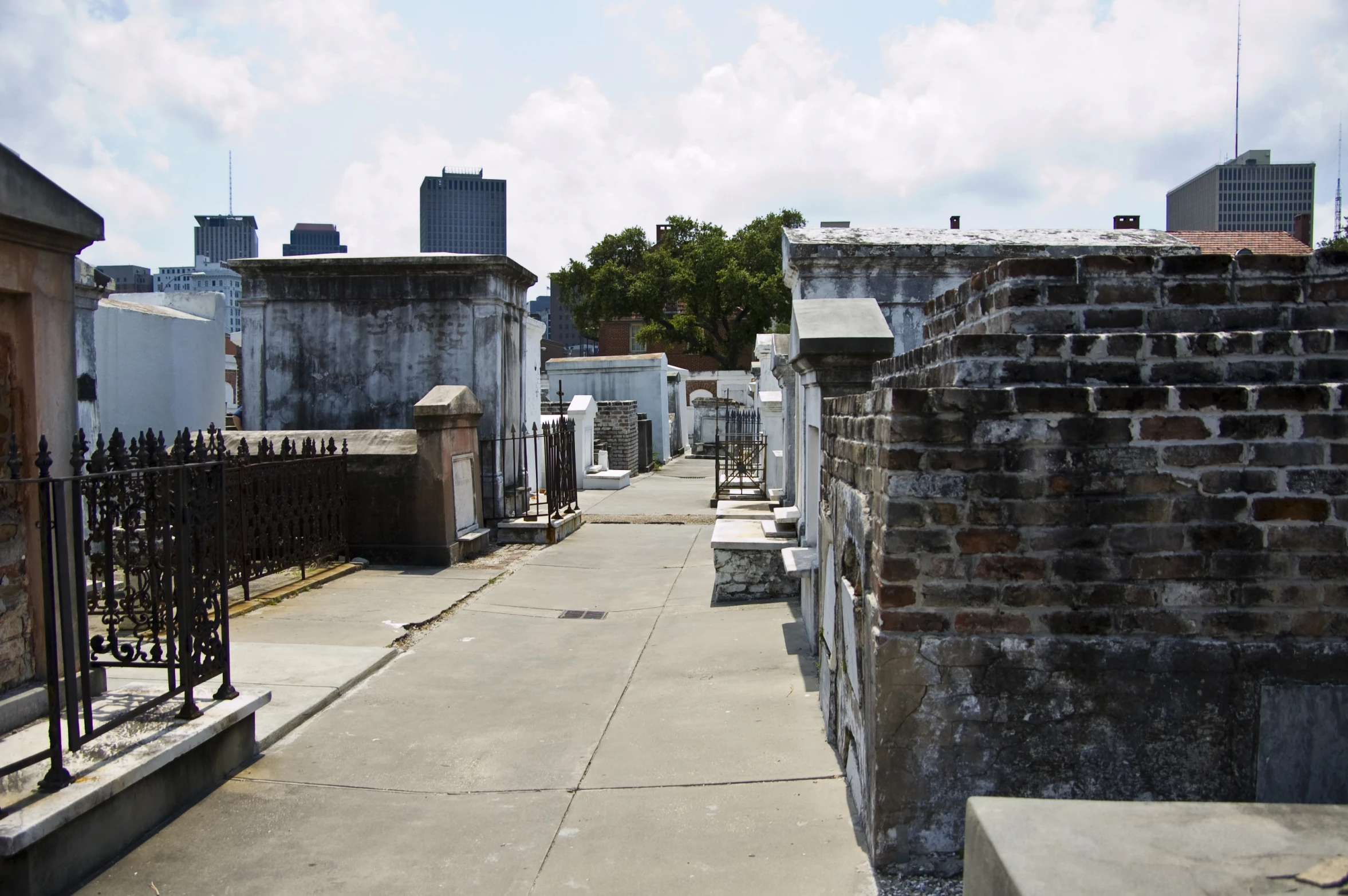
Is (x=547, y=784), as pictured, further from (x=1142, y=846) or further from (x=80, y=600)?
(x=1142, y=846)

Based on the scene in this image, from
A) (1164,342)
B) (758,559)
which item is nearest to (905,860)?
(1164,342)

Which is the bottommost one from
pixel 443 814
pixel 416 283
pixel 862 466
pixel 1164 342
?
pixel 443 814

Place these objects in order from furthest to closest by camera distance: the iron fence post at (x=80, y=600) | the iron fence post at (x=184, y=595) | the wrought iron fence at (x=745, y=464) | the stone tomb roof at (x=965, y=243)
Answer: the wrought iron fence at (x=745, y=464)
the stone tomb roof at (x=965, y=243)
the iron fence post at (x=184, y=595)
the iron fence post at (x=80, y=600)

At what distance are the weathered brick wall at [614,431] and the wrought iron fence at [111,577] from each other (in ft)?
55.5

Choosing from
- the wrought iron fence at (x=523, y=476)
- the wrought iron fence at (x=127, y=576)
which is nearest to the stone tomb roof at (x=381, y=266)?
the wrought iron fence at (x=523, y=476)

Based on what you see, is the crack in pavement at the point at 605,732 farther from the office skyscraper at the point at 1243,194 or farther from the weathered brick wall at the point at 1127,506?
the office skyscraper at the point at 1243,194

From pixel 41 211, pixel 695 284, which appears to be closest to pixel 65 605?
pixel 41 211

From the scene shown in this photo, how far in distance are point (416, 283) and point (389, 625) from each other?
6.04 meters

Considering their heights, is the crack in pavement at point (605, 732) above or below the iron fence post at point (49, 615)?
below

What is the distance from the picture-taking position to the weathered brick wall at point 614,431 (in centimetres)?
2183

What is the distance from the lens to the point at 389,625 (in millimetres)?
7184

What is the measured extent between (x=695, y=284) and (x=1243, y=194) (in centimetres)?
10226

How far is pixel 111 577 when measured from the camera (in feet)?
16.1

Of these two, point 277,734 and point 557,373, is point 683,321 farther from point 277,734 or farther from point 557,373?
point 277,734
